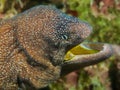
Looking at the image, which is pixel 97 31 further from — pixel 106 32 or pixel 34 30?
pixel 34 30

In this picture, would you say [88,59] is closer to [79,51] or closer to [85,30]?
[79,51]

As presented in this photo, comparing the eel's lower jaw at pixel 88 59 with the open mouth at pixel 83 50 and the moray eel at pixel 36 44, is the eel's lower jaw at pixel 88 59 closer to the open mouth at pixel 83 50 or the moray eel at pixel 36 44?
the open mouth at pixel 83 50

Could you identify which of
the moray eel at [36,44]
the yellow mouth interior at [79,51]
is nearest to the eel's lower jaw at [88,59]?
the yellow mouth interior at [79,51]

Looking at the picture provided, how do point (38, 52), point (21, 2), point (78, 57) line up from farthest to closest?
point (21, 2) → point (78, 57) → point (38, 52)

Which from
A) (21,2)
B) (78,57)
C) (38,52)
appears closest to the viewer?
(38,52)

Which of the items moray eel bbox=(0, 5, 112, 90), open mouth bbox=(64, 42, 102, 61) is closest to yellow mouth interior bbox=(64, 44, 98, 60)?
open mouth bbox=(64, 42, 102, 61)

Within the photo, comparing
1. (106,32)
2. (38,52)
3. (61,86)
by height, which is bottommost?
(61,86)

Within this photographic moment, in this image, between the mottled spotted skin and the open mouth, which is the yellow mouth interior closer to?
the open mouth

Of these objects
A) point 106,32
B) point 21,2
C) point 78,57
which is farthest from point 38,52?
point 106,32

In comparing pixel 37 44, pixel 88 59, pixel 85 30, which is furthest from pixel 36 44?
pixel 88 59
